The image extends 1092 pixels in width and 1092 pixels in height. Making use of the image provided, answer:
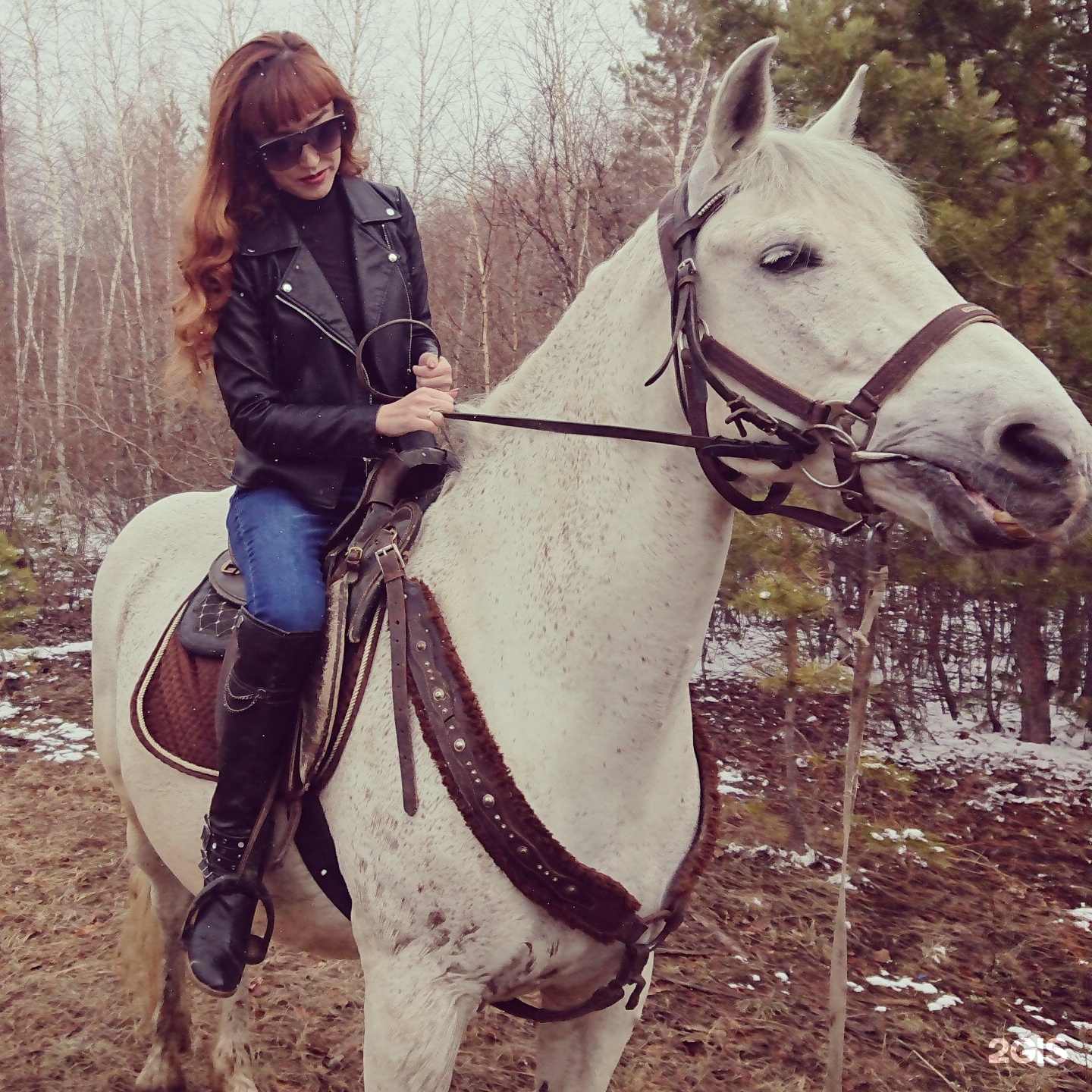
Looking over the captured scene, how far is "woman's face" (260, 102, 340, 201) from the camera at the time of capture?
6.89 ft

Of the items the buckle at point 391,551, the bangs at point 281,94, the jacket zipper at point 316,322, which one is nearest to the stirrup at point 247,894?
the buckle at point 391,551

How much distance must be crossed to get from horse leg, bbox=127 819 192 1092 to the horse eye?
117 inches

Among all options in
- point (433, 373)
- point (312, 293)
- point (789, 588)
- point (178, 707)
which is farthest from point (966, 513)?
point (789, 588)

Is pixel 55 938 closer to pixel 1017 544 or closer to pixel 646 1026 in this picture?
pixel 646 1026

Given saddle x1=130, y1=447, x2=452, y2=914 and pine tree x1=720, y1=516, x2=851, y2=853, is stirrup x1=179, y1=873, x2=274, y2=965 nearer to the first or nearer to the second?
saddle x1=130, y1=447, x2=452, y2=914

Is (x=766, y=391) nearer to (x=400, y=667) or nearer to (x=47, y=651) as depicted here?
(x=400, y=667)

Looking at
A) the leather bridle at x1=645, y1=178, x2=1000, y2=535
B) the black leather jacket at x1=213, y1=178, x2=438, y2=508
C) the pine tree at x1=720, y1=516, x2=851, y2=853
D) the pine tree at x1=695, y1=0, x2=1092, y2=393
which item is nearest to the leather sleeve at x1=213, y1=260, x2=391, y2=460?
the black leather jacket at x1=213, y1=178, x2=438, y2=508

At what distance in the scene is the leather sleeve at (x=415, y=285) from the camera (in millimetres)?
2348

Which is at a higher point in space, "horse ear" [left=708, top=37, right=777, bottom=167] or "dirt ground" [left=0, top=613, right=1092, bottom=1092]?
"horse ear" [left=708, top=37, right=777, bottom=167]

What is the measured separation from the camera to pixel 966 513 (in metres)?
1.31

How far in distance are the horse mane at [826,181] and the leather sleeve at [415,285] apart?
1016 millimetres

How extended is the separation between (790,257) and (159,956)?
3316 millimetres

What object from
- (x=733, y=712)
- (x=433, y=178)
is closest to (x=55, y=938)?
(x=733, y=712)

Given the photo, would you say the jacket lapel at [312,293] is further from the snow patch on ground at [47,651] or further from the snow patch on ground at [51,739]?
the snow patch on ground at [47,651]
